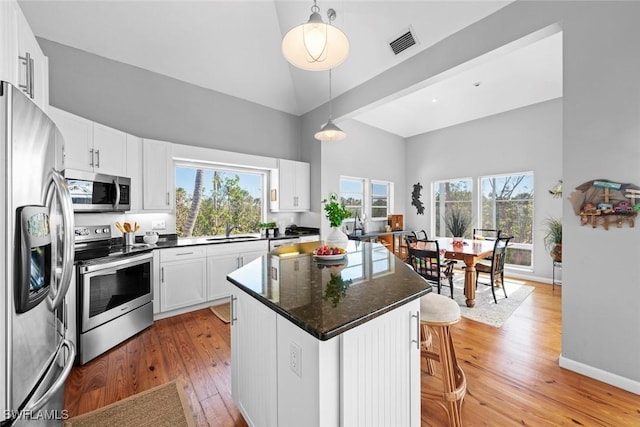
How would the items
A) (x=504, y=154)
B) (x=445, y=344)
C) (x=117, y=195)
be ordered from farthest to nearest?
1. (x=504, y=154)
2. (x=117, y=195)
3. (x=445, y=344)

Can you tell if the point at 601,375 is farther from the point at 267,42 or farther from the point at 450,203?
the point at 267,42

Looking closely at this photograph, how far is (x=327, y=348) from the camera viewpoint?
99cm

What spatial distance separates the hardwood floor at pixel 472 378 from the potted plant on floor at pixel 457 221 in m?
3.07

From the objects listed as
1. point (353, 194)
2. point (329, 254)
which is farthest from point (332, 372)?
point (353, 194)

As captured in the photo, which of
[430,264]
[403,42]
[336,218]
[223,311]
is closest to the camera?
[336,218]

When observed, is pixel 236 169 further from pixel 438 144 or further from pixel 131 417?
pixel 438 144

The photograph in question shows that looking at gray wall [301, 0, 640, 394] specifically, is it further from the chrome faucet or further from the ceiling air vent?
the chrome faucet

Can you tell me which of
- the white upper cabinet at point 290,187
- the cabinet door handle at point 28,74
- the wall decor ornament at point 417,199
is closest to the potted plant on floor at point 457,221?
the wall decor ornament at point 417,199

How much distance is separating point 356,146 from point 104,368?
5.32 meters

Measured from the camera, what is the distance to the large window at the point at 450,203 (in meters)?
5.85

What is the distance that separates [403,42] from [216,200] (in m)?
3.51

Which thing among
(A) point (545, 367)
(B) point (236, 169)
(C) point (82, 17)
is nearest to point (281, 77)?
(B) point (236, 169)

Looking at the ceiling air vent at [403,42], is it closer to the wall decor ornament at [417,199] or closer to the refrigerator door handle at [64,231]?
the refrigerator door handle at [64,231]

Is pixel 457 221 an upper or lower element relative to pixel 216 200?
lower
